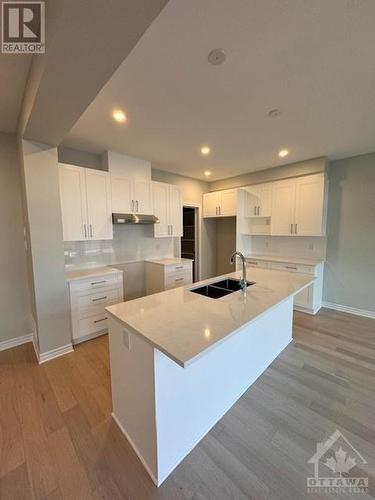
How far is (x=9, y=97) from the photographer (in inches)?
76.2

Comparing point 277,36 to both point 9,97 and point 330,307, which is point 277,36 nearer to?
point 9,97

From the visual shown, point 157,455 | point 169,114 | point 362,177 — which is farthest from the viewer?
point 362,177

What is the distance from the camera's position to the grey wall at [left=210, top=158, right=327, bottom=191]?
12.0ft

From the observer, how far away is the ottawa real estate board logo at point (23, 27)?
3.77ft

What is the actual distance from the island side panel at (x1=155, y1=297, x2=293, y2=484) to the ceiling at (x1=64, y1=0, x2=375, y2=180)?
192cm

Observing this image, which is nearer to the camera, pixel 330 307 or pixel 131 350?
pixel 131 350

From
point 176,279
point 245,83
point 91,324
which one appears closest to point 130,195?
point 176,279

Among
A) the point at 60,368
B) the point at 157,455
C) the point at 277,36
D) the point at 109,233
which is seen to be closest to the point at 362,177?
the point at 277,36

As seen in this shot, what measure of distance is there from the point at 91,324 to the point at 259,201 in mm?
3881

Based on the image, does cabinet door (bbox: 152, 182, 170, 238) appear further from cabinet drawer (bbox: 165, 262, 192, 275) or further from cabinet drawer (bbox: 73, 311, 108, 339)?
cabinet drawer (bbox: 73, 311, 108, 339)

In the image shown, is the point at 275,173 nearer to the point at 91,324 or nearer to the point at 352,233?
the point at 352,233

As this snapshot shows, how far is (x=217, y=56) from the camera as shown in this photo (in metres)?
1.45

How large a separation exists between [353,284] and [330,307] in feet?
1.96

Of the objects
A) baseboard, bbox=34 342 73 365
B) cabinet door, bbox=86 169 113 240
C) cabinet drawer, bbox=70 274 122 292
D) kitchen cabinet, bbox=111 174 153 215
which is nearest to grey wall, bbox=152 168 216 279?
kitchen cabinet, bbox=111 174 153 215
